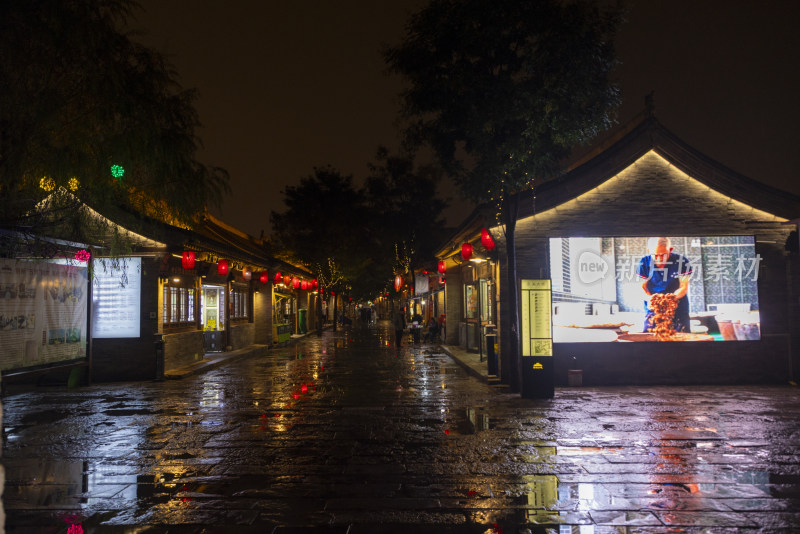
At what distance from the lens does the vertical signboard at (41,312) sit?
9.77m

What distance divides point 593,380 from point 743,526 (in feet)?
28.8

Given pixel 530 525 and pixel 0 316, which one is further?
pixel 0 316

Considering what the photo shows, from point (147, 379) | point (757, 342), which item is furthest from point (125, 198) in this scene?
point (757, 342)

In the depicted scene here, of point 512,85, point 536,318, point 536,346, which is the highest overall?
point 512,85

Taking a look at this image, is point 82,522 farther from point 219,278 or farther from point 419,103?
point 219,278

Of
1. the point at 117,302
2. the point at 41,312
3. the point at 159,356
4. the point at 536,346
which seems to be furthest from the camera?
the point at 117,302

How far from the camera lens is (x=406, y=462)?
7461 millimetres

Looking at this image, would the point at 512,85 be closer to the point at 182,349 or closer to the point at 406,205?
the point at 182,349

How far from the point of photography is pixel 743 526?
17.3 ft

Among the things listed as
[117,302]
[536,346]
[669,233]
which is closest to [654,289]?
[669,233]

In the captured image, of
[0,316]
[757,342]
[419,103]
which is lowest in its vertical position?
[757,342]

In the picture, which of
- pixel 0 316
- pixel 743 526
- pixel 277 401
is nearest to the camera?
pixel 743 526

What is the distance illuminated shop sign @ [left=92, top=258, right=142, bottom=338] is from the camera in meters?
15.9

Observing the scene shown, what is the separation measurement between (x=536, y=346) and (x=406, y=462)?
5.58 metres
